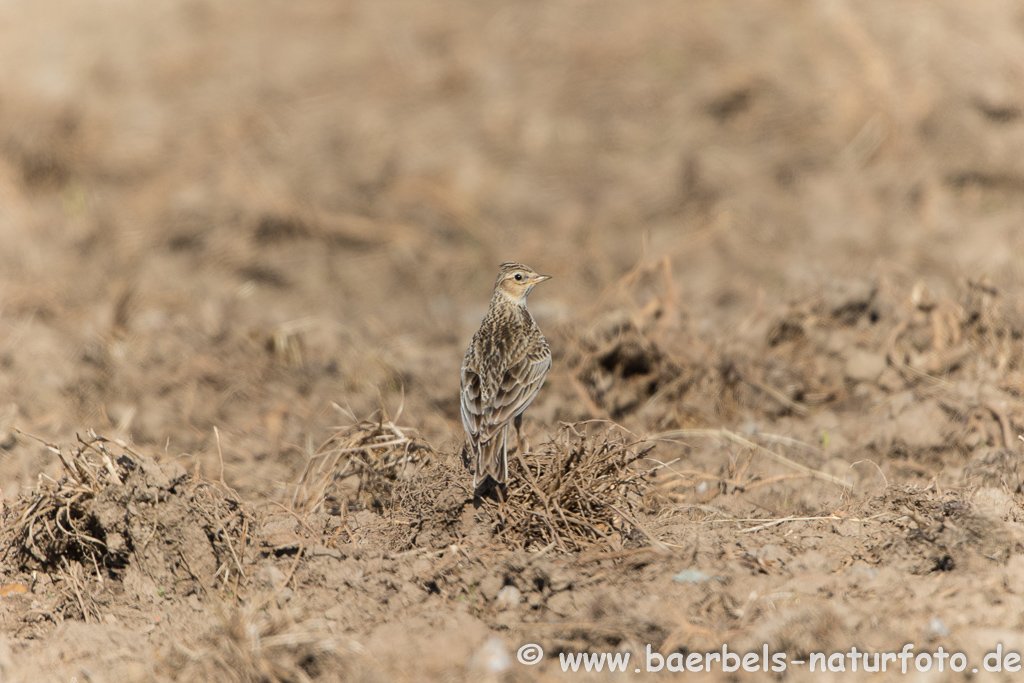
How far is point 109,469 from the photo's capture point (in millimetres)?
4633

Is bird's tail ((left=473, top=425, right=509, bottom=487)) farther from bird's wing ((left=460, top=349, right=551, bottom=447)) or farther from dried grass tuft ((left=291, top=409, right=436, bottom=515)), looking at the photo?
dried grass tuft ((left=291, top=409, right=436, bottom=515))

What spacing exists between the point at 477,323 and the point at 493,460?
13.2 ft

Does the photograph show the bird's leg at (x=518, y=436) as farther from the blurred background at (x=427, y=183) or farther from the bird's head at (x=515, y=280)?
the bird's head at (x=515, y=280)

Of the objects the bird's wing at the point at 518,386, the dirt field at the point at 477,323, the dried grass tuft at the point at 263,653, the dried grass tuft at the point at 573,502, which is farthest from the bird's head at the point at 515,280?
the dried grass tuft at the point at 263,653

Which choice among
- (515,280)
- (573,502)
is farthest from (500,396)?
(515,280)

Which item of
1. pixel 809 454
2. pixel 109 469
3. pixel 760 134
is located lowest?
pixel 809 454

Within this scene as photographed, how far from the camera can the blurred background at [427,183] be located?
727cm

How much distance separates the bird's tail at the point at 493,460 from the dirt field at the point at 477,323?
16 cm

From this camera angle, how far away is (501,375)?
5.31 m

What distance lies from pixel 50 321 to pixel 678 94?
7241 mm

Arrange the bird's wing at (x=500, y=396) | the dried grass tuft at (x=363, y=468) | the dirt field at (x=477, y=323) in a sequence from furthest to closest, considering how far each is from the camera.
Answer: the dried grass tuft at (x=363, y=468) → the bird's wing at (x=500, y=396) → the dirt field at (x=477, y=323)

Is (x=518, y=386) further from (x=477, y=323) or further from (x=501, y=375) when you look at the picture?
(x=477, y=323)

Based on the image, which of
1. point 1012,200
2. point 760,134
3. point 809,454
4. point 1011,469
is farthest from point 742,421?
point 760,134

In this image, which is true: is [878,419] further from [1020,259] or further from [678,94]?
[678,94]
